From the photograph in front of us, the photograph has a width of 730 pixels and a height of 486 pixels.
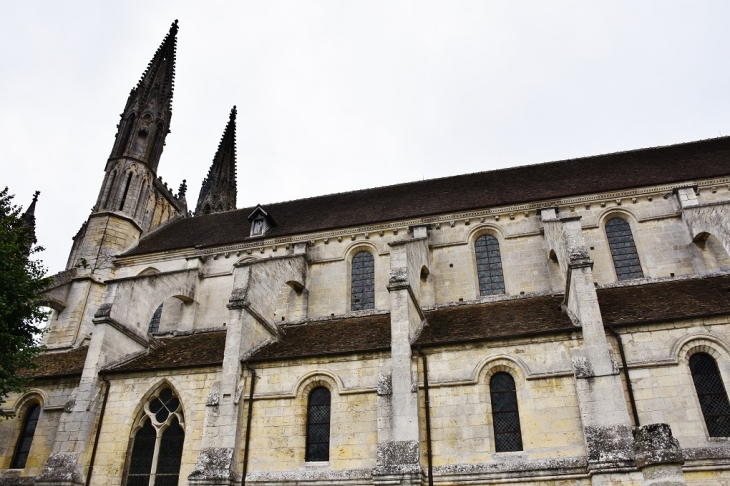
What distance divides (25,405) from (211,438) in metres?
6.77

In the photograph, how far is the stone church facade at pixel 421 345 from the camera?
11578mm

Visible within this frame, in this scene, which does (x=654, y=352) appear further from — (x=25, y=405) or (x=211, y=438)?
(x=25, y=405)

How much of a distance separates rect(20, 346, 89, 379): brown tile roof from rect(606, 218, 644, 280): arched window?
1570 cm

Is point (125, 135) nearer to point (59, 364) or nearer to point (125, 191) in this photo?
point (125, 191)

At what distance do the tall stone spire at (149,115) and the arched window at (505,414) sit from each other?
19196mm

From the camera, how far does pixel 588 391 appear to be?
37.2 feet

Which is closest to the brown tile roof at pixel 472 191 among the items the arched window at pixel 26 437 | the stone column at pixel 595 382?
the stone column at pixel 595 382

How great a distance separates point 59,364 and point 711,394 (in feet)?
57.1

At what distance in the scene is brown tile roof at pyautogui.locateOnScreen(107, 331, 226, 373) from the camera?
14.9 meters

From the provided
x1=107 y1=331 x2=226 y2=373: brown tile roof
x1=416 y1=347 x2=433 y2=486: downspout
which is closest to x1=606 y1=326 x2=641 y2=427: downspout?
x1=416 y1=347 x2=433 y2=486: downspout

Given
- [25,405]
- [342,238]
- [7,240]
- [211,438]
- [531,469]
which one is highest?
[342,238]

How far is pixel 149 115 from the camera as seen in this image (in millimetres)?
26328

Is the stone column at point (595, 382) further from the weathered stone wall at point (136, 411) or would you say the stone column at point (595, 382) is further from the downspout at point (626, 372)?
the weathered stone wall at point (136, 411)

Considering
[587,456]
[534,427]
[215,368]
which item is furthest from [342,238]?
[587,456]
